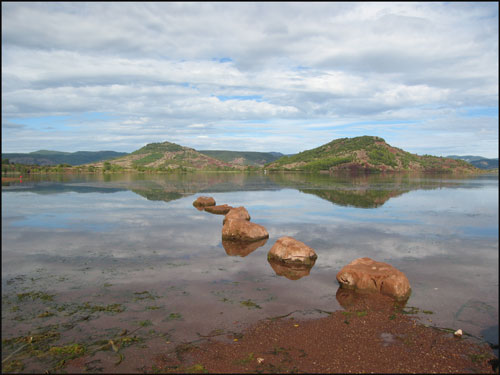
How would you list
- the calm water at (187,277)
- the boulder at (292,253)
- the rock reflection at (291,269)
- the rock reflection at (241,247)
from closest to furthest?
the calm water at (187,277), the rock reflection at (291,269), the boulder at (292,253), the rock reflection at (241,247)

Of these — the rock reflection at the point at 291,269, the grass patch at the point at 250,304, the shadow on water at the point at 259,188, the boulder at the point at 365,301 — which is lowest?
the grass patch at the point at 250,304

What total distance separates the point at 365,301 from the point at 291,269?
18.7 ft

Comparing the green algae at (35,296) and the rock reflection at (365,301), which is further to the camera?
the green algae at (35,296)

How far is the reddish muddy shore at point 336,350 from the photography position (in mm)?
10266

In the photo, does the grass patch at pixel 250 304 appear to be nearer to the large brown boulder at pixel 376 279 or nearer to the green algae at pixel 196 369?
the green algae at pixel 196 369

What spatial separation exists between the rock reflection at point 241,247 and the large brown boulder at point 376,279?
8561 mm

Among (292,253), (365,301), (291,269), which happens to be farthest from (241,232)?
(365,301)

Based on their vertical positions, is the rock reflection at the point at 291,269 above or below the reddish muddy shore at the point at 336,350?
above

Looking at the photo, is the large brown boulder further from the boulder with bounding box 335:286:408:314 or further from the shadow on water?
the shadow on water

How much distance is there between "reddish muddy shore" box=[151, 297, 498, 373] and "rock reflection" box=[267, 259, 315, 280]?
18.7 ft

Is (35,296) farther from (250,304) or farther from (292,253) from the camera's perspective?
(292,253)

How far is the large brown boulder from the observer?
15.9 metres

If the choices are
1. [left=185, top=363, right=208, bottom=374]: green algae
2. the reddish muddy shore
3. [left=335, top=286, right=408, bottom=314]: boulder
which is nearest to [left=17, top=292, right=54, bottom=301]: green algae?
the reddish muddy shore

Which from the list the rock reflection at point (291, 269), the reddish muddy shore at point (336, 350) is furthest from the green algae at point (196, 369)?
the rock reflection at point (291, 269)
